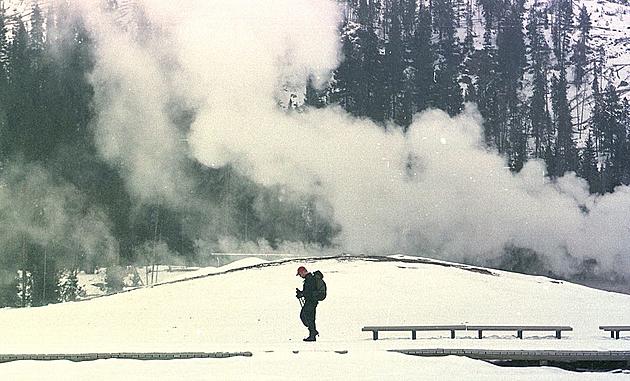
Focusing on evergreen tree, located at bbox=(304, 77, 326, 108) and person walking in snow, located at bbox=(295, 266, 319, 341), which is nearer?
person walking in snow, located at bbox=(295, 266, 319, 341)

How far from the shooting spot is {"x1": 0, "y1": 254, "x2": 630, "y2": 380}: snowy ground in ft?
22.3

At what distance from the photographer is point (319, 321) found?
43.8 ft

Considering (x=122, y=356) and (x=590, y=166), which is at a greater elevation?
(x=590, y=166)

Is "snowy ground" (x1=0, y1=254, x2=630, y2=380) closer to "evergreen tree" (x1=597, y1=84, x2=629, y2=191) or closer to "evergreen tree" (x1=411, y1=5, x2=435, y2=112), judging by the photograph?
"evergreen tree" (x1=597, y1=84, x2=629, y2=191)

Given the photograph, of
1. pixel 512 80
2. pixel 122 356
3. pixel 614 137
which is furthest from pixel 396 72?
pixel 122 356

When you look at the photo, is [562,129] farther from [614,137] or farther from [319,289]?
[319,289]

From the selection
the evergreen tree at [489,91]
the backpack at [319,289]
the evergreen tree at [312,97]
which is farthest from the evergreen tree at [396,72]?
the backpack at [319,289]

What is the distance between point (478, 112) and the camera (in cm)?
2544

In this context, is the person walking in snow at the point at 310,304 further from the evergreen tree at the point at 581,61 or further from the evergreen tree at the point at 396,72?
the evergreen tree at the point at 581,61

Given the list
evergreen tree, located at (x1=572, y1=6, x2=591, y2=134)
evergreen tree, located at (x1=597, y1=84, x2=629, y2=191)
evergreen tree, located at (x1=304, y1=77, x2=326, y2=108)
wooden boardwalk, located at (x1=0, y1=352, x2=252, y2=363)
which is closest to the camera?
wooden boardwalk, located at (x1=0, y1=352, x2=252, y2=363)

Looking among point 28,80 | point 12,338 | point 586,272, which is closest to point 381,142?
point 586,272

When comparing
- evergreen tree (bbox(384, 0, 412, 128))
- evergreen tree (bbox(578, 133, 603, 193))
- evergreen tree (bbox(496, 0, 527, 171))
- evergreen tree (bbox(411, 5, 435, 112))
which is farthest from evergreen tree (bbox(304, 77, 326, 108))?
evergreen tree (bbox(578, 133, 603, 193))

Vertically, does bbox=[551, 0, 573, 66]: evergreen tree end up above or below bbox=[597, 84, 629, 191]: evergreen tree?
above

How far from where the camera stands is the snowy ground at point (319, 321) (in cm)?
680
